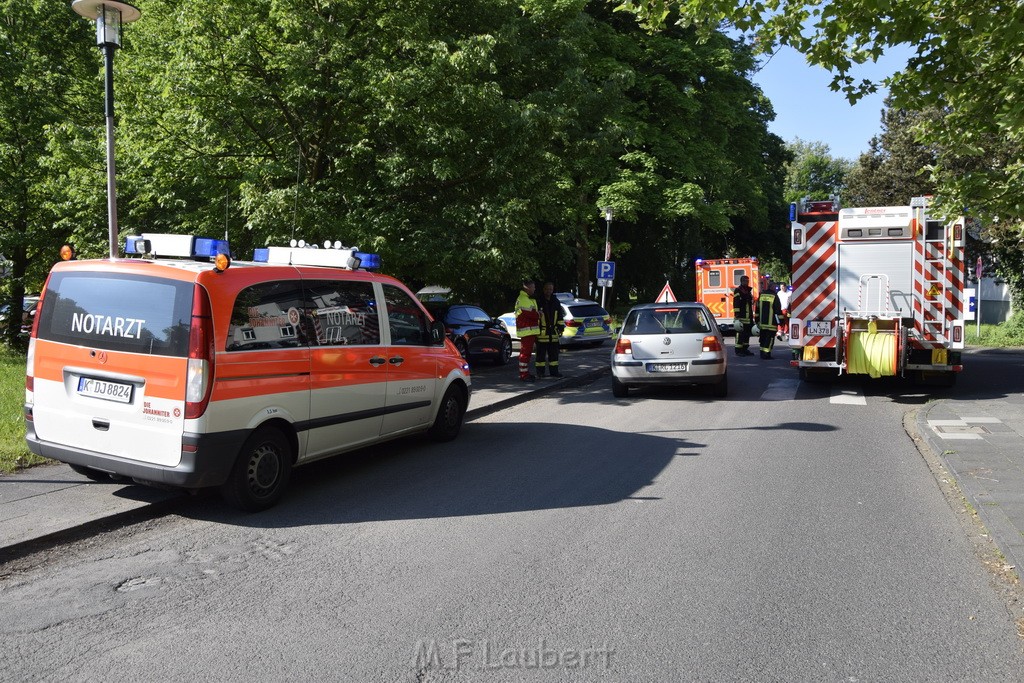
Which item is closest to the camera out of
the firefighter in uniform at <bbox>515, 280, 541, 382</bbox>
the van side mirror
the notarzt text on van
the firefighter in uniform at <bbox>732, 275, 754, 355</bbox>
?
the notarzt text on van

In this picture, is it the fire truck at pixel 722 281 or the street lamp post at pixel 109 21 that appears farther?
the fire truck at pixel 722 281

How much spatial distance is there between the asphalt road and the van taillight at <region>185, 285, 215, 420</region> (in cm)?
90

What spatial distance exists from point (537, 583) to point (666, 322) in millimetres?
Answer: 8956

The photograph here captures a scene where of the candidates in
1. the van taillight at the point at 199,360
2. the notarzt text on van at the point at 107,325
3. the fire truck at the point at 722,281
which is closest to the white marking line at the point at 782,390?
the van taillight at the point at 199,360

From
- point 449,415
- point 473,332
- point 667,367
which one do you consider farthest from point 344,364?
point 473,332

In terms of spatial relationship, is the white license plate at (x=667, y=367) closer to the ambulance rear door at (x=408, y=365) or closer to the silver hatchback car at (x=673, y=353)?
the silver hatchback car at (x=673, y=353)

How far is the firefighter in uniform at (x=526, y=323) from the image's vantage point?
1471 centimetres

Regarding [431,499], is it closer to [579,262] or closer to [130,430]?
[130,430]

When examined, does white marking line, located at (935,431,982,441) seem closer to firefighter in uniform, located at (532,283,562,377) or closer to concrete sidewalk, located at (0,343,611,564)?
firefighter in uniform, located at (532,283,562,377)

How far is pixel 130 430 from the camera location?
5918 mm

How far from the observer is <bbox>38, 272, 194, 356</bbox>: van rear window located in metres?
5.84

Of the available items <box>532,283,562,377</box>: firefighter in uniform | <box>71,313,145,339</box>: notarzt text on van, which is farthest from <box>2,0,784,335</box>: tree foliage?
<box>71,313,145,339</box>: notarzt text on van

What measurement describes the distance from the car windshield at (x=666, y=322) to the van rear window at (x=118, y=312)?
8.57 meters

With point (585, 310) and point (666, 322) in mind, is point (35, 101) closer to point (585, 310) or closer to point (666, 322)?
point (666, 322)
